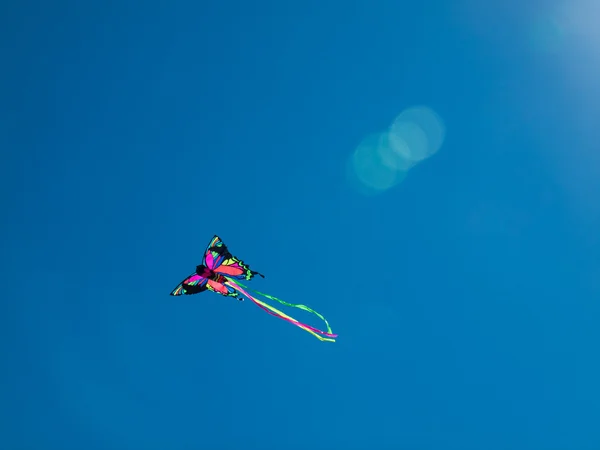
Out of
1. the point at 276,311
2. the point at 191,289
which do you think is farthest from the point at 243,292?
the point at 191,289

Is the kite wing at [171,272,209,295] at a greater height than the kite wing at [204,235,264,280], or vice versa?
the kite wing at [204,235,264,280]

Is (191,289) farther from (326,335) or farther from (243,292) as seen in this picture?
(326,335)

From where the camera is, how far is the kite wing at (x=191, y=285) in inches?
392

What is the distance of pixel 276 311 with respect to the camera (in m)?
9.34

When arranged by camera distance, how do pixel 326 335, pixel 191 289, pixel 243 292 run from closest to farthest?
pixel 326 335 → pixel 243 292 → pixel 191 289

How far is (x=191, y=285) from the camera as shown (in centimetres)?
1009

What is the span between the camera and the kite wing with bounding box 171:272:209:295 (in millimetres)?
9953

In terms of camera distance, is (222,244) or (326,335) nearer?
(326,335)

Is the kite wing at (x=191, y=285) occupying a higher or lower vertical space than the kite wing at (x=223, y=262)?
lower

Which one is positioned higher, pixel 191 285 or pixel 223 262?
pixel 223 262

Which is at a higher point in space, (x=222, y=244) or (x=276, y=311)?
(x=222, y=244)

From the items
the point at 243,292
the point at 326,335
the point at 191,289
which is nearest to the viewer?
the point at 326,335

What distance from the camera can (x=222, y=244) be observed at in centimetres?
992

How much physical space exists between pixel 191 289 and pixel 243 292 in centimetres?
163
